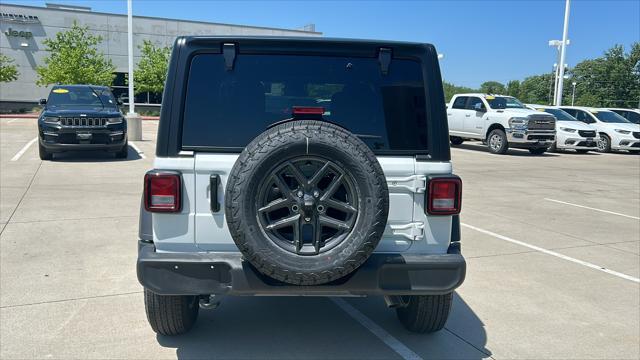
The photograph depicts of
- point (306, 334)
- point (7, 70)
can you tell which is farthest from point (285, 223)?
point (7, 70)

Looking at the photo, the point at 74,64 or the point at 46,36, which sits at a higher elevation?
the point at 46,36

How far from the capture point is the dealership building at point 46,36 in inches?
1486

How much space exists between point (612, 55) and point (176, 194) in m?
75.8

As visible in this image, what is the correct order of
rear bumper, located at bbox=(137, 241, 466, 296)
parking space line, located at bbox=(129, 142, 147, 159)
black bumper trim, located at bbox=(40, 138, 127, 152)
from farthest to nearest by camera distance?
parking space line, located at bbox=(129, 142, 147, 159) → black bumper trim, located at bbox=(40, 138, 127, 152) → rear bumper, located at bbox=(137, 241, 466, 296)

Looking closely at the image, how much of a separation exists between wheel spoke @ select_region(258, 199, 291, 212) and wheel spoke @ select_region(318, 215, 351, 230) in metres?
0.20

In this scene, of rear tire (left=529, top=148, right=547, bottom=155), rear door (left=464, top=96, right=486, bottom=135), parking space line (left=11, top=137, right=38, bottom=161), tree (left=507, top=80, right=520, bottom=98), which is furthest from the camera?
tree (left=507, top=80, right=520, bottom=98)

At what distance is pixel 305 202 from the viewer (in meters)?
2.88

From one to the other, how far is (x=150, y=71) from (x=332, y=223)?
121 feet

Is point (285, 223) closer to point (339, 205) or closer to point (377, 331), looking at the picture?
point (339, 205)

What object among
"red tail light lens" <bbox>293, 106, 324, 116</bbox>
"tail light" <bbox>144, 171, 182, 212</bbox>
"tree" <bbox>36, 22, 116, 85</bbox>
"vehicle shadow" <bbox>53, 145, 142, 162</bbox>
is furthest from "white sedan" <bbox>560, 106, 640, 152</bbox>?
"tree" <bbox>36, 22, 116, 85</bbox>

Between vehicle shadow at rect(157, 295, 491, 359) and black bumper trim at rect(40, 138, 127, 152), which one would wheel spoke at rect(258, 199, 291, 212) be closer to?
vehicle shadow at rect(157, 295, 491, 359)

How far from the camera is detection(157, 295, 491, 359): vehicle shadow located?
3650mm

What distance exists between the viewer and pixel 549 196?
1066 centimetres

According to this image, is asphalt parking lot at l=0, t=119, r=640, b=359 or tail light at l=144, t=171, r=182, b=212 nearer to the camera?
tail light at l=144, t=171, r=182, b=212
